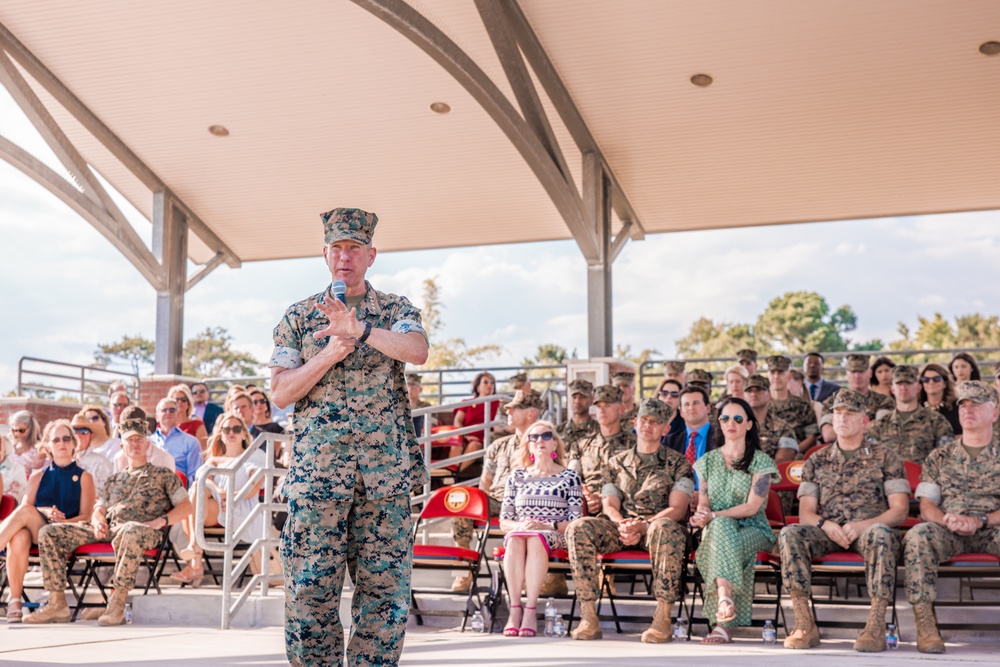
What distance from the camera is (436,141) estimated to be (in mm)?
12969

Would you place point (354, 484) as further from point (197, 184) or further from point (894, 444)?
point (197, 184)

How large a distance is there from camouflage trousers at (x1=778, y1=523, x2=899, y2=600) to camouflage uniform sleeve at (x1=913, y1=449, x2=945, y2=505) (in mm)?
456

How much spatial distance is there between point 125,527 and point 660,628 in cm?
360

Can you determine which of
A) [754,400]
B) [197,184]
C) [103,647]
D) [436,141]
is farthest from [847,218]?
[103,647]

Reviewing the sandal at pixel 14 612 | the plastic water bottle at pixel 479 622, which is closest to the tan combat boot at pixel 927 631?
the plastic water bottle at pixel 479 622

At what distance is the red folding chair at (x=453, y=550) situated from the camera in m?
6.70

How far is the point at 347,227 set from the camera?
123 inches

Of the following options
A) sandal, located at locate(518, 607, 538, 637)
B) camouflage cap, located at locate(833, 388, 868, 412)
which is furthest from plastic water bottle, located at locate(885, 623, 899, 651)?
sandal, located at locate(518, 607, 538, 637)

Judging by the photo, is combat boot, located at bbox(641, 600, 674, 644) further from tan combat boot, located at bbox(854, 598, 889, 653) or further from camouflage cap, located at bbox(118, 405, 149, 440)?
camouflage cap, located at bbox(118, 405, 149, 440)

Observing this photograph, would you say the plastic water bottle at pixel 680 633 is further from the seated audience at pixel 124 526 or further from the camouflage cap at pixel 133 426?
the camouflage cap at pixel 133 426

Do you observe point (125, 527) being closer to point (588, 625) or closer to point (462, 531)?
point (462, 531)

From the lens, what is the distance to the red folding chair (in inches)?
264

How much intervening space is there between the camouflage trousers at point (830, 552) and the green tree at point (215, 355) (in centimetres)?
3599

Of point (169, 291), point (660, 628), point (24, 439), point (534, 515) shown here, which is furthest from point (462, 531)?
point (169, 291)
